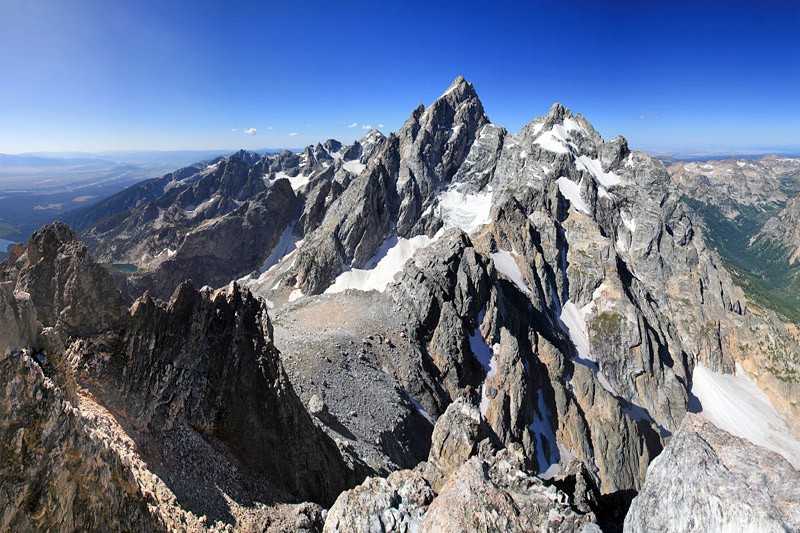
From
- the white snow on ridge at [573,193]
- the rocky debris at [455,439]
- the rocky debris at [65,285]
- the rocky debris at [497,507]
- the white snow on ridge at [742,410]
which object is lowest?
the white snow on ridge at [742,410]

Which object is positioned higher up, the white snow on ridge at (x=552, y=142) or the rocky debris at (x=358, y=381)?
the white snow on ridge at (x=552, y=142)

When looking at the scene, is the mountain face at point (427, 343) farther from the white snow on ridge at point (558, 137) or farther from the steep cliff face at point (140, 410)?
the white snow on ridge at point (558, 137)

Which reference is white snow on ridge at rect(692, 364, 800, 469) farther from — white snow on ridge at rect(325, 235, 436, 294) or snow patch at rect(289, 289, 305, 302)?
snow patch at rect(289, 289, 305, 302)

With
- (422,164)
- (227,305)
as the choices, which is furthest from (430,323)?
(422,164)

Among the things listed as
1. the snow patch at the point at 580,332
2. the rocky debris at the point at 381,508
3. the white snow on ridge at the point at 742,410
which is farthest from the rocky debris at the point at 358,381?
the white snow on ridge at the point at 742,410

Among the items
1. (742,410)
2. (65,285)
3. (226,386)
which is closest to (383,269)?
(226,386)

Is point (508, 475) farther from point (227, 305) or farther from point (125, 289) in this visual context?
point (125, 289)

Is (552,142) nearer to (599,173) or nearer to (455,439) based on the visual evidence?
(599,173)
